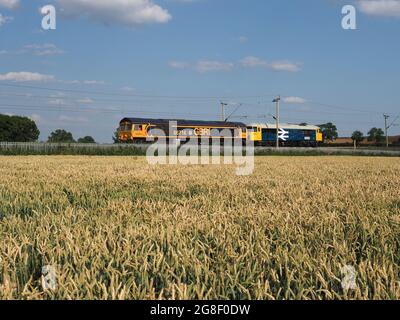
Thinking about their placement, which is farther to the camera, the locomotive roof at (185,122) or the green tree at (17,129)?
the green tree at (17,129)

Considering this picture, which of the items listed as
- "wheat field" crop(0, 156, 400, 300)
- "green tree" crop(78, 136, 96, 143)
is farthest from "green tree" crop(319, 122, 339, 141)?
"wheat field" crop(0, 156, 400, 300)

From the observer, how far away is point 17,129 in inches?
4272

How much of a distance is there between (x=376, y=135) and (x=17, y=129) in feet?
342

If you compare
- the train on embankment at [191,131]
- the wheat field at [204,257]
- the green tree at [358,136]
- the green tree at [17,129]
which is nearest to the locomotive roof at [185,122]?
the train on embankment at [191,131]

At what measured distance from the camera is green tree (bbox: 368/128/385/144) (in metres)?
138

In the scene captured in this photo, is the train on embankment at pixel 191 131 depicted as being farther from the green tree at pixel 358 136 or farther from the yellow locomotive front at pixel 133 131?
the green tree at pixel 358 136

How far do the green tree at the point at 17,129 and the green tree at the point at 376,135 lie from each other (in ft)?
326

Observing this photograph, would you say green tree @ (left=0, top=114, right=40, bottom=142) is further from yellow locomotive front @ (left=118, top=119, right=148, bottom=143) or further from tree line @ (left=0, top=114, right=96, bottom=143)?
yellow locomotive front @ (left=118, top=119, right=148, bottom=143)

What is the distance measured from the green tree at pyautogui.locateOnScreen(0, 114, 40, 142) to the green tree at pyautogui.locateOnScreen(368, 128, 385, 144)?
99.3m

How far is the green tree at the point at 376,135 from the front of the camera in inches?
5418

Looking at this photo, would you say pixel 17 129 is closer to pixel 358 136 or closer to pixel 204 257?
pixel 358 136

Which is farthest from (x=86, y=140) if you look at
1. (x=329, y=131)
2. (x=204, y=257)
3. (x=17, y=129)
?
(x=204, y=257)
